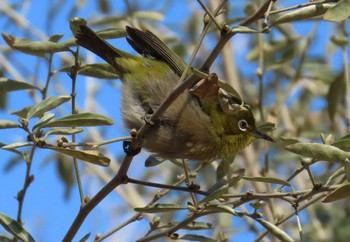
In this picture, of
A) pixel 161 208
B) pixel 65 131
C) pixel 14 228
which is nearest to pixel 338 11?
pixel 161 208

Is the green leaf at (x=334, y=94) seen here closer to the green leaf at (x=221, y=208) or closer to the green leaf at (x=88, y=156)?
the green leaf at (x=221, y=208)

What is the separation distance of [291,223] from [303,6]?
3.23m

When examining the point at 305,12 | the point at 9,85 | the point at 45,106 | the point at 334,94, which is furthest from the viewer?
the point at 334,94

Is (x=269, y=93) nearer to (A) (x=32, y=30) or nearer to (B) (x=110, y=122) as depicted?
(A) (x=32, y=30)

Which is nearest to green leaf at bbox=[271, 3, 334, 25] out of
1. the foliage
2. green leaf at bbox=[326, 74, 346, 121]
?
the foliage

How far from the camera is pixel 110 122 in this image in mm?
2482

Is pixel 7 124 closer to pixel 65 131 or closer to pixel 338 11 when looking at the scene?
pixel 65 131

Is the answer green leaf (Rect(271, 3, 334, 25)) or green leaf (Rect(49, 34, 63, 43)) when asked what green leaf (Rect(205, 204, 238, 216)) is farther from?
green leaf (Rect(49, 34, 63, 43))

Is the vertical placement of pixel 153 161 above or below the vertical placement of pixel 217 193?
above

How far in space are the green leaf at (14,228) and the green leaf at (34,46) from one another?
2.28 ft

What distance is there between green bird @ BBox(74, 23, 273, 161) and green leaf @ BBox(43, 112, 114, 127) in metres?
0.75

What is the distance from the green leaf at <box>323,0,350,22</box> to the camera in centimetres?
222

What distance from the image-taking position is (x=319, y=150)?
224 cm

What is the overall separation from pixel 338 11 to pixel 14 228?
1313 mm
